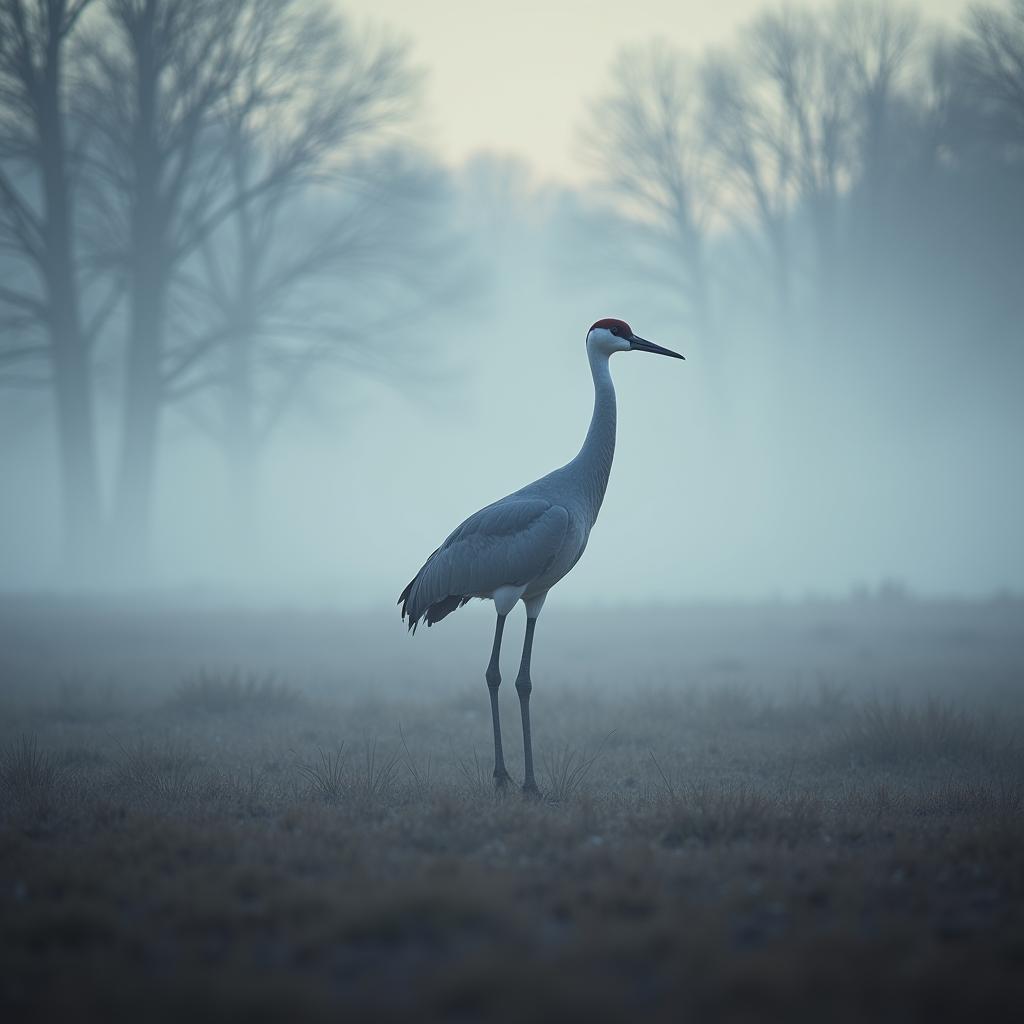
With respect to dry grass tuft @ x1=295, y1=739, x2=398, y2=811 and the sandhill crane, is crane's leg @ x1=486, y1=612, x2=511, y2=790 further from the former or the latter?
dry grass tuft @ x1=295, y1=739, x2=398, y2=811

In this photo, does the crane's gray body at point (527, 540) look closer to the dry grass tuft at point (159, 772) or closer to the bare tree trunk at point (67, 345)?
the dry grass tuft at point (159, 772)

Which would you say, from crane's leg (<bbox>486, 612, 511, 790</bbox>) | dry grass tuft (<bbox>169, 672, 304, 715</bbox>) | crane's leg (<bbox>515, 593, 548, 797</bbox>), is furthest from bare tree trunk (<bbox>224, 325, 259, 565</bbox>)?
crane's leg (<bbox>486, 612, 511, 790</bbox>)

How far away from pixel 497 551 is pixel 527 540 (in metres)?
0.24

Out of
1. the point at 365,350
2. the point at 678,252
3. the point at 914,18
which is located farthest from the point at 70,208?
the point at 914,18

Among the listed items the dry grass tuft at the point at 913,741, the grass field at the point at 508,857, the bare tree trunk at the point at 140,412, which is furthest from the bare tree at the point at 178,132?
the dry grass tuft at the point at 913,741

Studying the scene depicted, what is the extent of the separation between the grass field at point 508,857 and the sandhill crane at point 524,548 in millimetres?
1042

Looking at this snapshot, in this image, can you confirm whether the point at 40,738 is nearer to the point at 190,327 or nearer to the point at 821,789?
the point at 821,789

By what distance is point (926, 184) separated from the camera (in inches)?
1150

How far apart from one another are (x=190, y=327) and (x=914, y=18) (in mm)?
22072

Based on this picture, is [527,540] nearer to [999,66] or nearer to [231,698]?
[231,698]

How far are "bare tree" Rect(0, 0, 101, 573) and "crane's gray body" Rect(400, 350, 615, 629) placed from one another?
1596 centimetres

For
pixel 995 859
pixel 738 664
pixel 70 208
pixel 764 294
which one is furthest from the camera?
pixel 764 294

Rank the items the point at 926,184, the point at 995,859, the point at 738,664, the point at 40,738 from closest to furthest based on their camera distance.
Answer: the point at 995,859 → the point at 40,738 → the point at 738,664 → the point at 926,184

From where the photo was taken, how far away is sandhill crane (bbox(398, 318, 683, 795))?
20.5 ft
